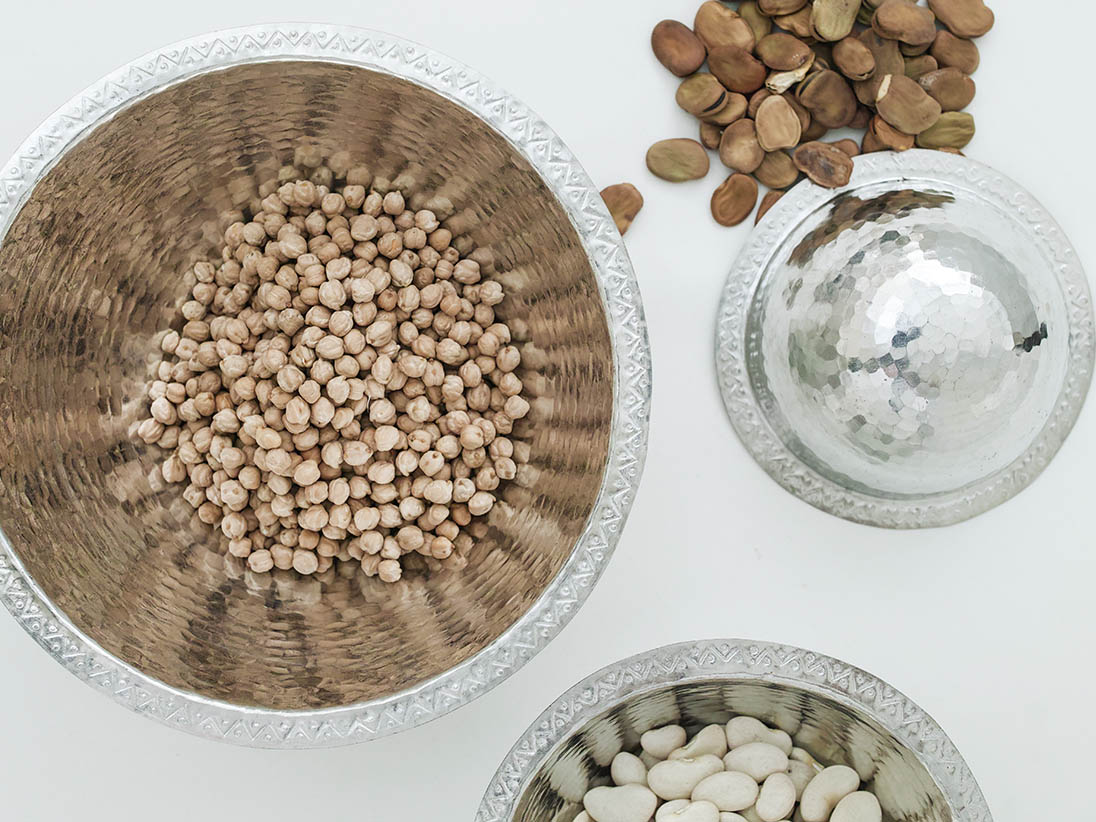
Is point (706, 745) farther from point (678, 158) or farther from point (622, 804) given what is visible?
point (678, 158)

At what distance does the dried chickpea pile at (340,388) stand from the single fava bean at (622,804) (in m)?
0.20

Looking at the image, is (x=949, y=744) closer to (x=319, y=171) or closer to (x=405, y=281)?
(x=405, y=281)

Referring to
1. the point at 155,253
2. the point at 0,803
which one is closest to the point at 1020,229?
the point at 155,253

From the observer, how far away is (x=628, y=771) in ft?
2.28

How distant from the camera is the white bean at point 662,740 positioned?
0.70 metres

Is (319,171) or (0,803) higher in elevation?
(319,171)

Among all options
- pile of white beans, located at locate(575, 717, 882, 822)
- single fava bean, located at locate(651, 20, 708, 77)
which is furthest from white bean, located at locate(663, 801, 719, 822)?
single fava bean, located at locate(651, 20, 708, 77)

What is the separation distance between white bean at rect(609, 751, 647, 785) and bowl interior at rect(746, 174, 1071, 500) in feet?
0.91

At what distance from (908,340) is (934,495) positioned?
17 centimetres

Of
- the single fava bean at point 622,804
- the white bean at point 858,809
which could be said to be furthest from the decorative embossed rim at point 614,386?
the white bean at point 858,809

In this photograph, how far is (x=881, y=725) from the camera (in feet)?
2.10

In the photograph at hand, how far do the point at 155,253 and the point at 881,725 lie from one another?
633 mm

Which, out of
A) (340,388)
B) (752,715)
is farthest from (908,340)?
(340,388)

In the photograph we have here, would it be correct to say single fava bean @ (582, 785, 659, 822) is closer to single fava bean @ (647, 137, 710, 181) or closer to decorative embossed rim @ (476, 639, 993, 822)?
decorative embossed rim @ (476, 639, 993, 822)
